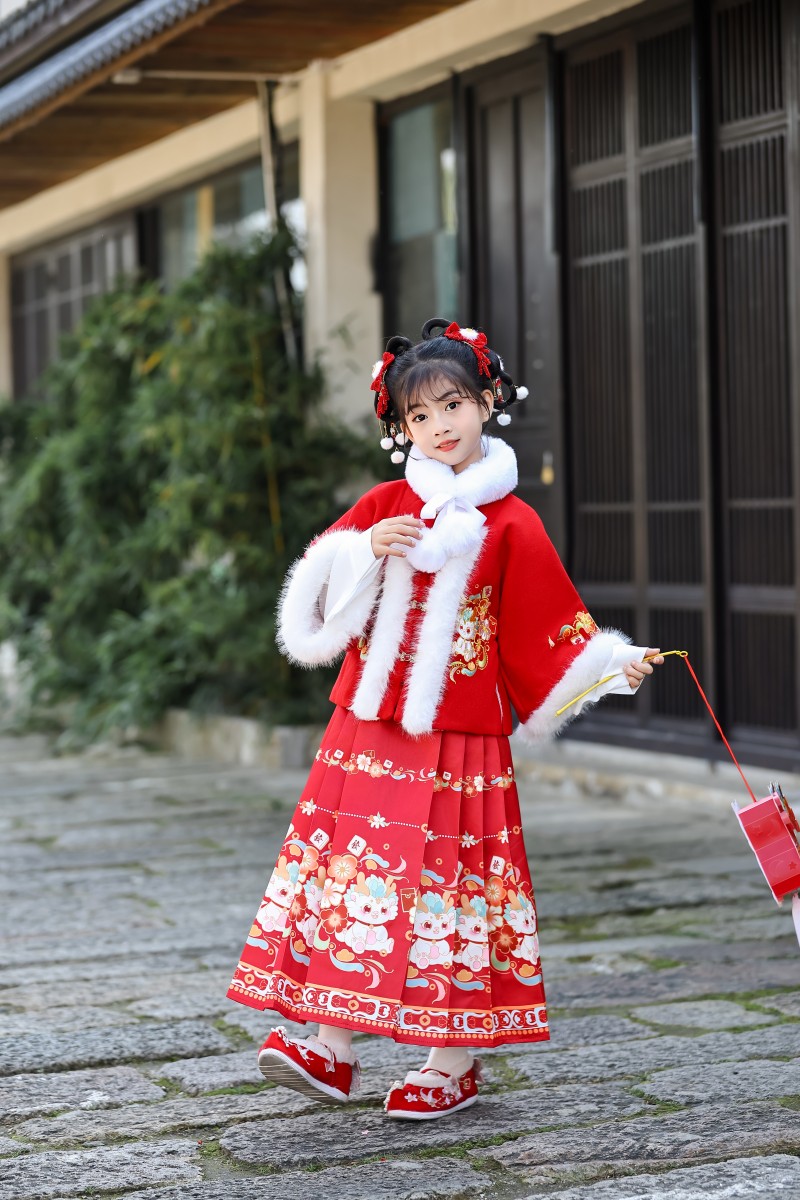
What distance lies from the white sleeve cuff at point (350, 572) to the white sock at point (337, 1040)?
0.79 meters

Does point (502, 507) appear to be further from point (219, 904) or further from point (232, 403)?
point (232, 403)

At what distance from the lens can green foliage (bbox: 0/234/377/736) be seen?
805 cm

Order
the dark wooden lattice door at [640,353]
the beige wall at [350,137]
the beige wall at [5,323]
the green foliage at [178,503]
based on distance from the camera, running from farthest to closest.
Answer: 1. the beige wall at [5,323]
2. the green foliage at [178,503]
3. the beige wall at [350,137]
4. the dark wooden lattice door at [640,353]

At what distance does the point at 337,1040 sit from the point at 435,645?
31.1 inches

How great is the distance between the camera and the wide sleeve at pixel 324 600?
11.3ft

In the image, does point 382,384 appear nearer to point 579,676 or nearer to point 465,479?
point 465,479

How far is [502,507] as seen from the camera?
11.4ft

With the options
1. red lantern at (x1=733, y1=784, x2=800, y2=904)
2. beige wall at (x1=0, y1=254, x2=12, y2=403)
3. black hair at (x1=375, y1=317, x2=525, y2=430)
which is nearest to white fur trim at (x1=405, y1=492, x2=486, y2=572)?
black hair at (x1=375, y1=317, x2=525, y2=430)

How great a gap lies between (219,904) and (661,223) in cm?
327

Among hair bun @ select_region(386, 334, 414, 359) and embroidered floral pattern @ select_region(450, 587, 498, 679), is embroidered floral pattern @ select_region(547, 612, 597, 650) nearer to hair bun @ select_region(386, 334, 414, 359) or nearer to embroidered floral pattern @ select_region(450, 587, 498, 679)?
embroidered floral pattern @ select_region(450, 587, 498, 679)

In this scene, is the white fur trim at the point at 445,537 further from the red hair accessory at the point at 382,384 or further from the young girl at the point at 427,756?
the red hair accessory at the point at 382,384

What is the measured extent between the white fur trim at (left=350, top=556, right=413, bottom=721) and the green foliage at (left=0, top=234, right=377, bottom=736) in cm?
452

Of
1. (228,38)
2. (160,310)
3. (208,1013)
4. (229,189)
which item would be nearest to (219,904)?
(208,1013)

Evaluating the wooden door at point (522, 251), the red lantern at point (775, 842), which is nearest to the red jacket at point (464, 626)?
the red lantern at point (775, 842)
